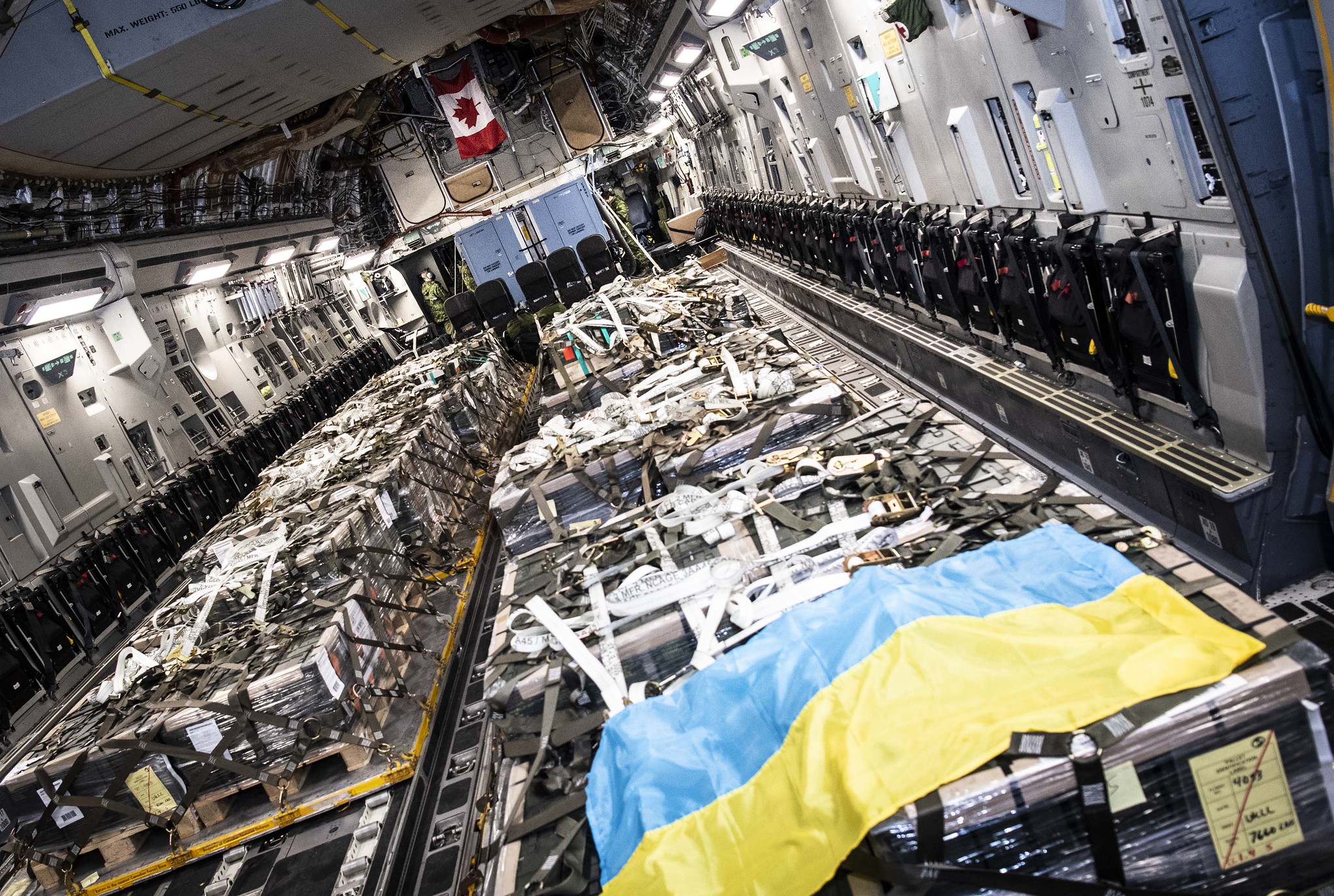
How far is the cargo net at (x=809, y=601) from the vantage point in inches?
69.7

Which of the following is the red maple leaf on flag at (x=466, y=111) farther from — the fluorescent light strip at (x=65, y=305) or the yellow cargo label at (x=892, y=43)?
the yellow cargo label at (x=892, y=43)

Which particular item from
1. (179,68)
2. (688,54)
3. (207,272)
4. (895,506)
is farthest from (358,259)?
(895,506)

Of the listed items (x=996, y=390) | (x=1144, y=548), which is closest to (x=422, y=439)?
(x=996, y=390)

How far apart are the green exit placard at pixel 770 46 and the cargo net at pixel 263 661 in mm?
5409

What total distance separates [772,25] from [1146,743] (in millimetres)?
9161

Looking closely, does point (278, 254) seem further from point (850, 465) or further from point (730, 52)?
point (850, 465)

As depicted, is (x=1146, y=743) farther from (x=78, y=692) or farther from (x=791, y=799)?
(x=78, y=692)

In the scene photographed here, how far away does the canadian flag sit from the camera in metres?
16.6

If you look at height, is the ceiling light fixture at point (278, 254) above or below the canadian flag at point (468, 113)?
below

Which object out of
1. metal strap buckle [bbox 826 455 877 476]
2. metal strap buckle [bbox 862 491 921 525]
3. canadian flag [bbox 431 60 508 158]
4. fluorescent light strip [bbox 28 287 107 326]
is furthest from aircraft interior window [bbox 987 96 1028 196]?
canadian flag [bbox 431 60 508 158]

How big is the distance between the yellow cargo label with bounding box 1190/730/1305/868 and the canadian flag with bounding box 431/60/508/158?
17167 mm

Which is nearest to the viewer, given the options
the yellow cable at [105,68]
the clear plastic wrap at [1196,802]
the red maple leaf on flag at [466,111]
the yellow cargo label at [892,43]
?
the clear plastic wrap at [1196,802]

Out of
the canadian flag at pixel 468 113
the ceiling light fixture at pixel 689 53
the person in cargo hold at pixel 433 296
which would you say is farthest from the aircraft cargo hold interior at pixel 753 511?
the person in cargo hold at pixel 433 296

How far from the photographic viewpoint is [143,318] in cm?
1050
